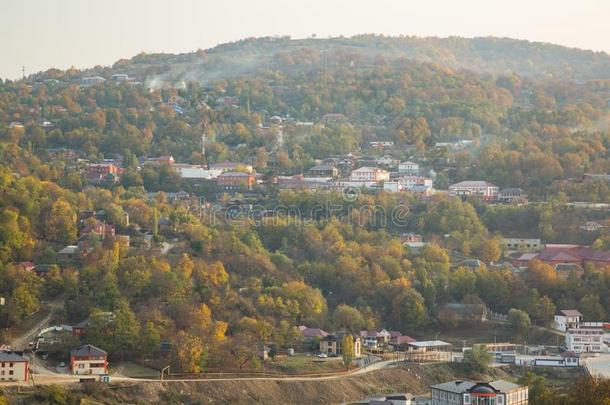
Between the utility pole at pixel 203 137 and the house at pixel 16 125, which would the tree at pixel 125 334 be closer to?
the utility pole at pixel 203 137

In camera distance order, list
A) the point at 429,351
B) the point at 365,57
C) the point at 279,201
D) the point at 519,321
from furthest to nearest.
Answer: the point at 365,57, the point at 279,201, the point at 519,321, the point at 429,351

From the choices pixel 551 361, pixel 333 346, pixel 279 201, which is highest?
pixel 279 201

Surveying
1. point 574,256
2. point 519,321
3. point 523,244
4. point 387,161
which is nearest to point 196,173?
point 387,161

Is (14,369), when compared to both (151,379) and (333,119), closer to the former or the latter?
(151,379)

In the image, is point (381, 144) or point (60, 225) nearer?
point (60, 225)

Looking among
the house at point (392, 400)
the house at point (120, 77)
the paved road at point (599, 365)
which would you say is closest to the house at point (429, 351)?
the paved road at point (599, 365)

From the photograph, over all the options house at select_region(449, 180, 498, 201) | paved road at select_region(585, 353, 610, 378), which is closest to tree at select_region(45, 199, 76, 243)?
Result: paved road at select_region(585, 353, 610, 378)
